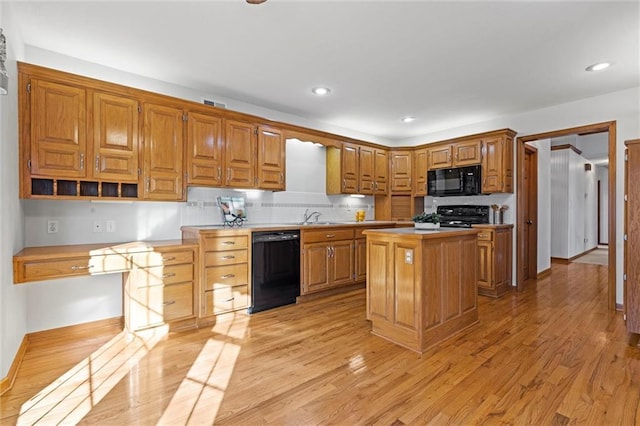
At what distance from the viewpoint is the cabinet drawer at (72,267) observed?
235 centimetres

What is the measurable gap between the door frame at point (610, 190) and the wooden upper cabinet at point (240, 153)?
3.88 m

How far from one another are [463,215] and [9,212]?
540 centimetres

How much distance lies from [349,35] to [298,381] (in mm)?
2678

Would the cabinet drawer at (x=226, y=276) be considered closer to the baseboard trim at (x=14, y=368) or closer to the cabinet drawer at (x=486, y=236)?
the baseboard trim at (x=14, y=368)

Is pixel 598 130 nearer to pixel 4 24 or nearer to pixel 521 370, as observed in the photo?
pixel 521 370

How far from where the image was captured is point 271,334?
2.99m

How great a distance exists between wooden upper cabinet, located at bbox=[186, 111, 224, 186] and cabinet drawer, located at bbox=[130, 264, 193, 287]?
0.93 metres

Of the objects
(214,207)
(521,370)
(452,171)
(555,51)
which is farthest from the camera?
(452,171)

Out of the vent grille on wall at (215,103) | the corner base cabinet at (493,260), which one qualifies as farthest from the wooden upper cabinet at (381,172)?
Result: the vent grille on wall at (215,103)

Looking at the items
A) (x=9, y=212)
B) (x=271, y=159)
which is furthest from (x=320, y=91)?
(x=9, y=212)

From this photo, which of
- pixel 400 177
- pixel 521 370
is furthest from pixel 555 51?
pixel 400 177

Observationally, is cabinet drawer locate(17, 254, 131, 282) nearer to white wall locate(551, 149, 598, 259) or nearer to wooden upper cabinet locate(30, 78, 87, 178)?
wooden upper cabinet locate(30, 78, 87, 178)

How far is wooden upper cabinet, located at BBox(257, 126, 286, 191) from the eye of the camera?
3.97 metres

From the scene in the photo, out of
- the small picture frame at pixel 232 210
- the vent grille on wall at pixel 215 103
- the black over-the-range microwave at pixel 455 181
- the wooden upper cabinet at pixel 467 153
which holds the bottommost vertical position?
the small picture frame at pixel 232 210
